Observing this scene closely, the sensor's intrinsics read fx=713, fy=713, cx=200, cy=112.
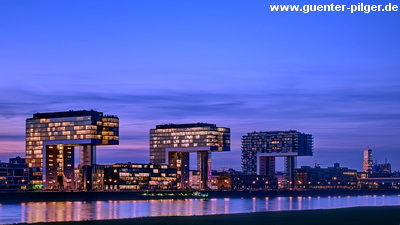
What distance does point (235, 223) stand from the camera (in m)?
76.1

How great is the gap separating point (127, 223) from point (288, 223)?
17197 mm

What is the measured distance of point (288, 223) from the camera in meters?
75.4

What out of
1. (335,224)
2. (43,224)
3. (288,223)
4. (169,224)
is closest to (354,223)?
(335,224)

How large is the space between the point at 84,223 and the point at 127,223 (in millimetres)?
4804

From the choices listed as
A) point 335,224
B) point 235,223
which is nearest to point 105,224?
point 235,223

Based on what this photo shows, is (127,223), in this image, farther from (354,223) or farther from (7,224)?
(354,223)

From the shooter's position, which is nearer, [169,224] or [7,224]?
[169,224]

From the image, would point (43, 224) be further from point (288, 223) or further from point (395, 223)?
point (395, 223)

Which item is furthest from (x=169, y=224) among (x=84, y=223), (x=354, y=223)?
(x=354, y=223)

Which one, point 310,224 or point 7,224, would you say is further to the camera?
point 7,224

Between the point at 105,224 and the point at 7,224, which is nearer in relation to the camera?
the point at 105,224

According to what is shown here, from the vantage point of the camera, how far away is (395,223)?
73938 millimetres

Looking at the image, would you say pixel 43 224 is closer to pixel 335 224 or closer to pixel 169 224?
pixel 169 224

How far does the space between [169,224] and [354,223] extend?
19.8m
